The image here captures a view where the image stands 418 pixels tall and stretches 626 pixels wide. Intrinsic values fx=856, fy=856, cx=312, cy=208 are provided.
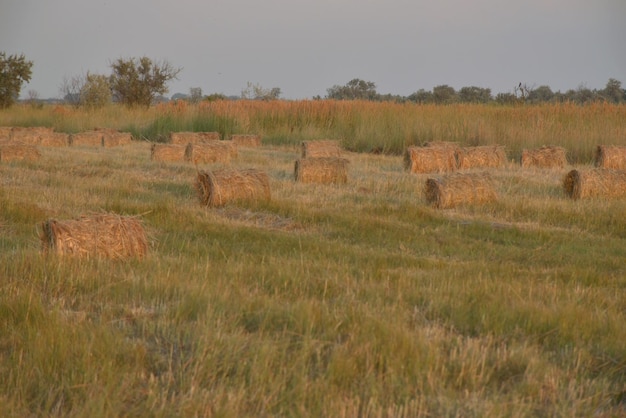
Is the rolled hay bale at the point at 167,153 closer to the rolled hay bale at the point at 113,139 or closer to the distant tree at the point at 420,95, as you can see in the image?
the rolled hay bale at the point at 113,139

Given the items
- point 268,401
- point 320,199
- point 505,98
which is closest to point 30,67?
point 505,98

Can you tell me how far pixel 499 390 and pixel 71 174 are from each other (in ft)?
38.4

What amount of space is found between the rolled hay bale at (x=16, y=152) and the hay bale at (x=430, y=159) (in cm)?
754

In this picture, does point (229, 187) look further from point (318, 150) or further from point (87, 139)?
point (87, 139)

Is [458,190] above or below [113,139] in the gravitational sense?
below

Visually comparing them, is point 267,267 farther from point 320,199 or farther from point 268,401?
point 320,199

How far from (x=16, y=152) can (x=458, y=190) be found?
9898 mm

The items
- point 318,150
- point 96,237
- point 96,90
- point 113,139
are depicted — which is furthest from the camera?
point 96,90

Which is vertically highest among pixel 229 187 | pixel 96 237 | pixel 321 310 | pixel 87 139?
pixel 87 139

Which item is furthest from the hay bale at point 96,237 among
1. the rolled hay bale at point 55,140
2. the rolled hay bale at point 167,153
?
the rolled hay bale at point 55,140

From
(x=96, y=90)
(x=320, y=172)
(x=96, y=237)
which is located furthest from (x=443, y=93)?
(x=96, y=237)

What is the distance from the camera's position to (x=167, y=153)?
695 inches

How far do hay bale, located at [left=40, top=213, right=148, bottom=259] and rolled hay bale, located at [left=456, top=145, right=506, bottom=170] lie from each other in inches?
388

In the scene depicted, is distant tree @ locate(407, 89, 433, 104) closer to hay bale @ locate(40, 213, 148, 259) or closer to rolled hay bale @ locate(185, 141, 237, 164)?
rolled hay bale @ locate(185, 141, 237, 164)
